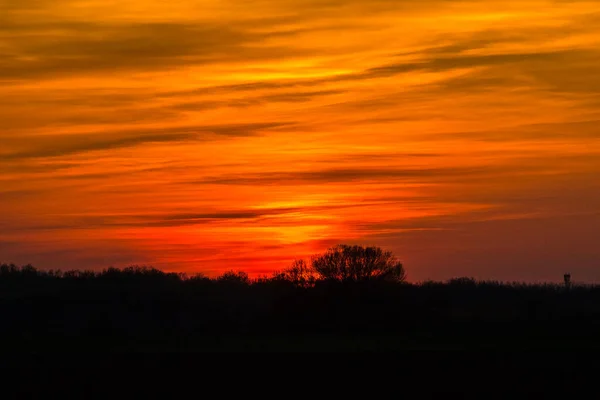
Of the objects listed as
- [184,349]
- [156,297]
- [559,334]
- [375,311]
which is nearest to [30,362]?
[184,349]

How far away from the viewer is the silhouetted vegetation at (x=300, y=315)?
5347 centimetres

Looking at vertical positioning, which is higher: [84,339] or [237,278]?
[237,278]

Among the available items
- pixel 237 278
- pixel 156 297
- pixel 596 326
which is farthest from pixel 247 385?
pixel 237 278

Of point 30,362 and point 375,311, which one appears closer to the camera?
point 30,362

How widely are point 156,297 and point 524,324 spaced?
78.8 ft

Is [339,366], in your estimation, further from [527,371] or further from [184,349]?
[184,349]

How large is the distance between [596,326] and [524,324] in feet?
17.0

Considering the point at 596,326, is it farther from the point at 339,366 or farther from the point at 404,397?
the point at 404,397

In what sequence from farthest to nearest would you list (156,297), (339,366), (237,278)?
(237,278), (156,297), (339,366)

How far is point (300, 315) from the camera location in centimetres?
6681

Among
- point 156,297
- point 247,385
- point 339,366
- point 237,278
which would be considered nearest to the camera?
point 247,385

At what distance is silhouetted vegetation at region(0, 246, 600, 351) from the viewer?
53469mm

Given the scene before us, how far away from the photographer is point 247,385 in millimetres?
32594

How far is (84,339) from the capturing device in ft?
189
